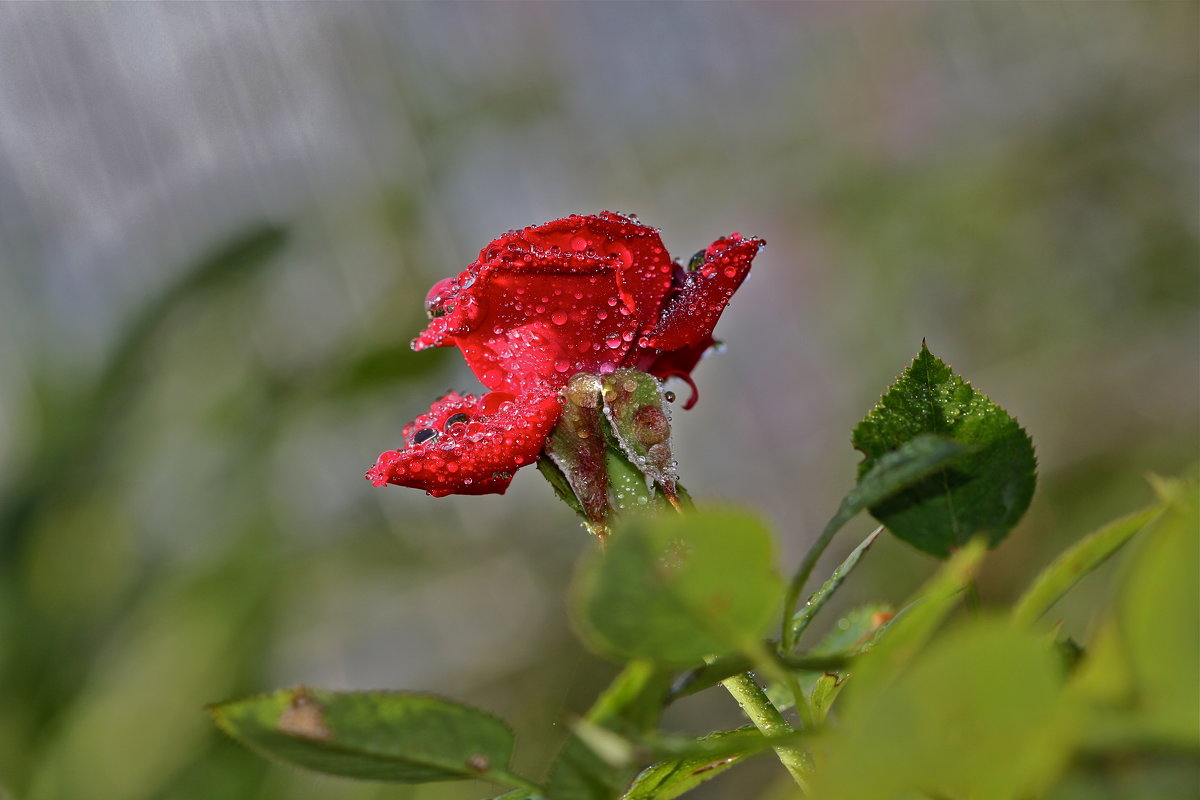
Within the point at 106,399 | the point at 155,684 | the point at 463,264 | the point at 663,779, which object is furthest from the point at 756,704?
the point at 463,264

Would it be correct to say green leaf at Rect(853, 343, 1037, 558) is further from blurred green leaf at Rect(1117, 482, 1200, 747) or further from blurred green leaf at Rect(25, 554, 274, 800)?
blurred green leaf at Rect(25, 554, 274, 800)

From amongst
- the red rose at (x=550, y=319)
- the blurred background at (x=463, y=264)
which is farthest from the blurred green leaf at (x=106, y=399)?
the red rose at (x=550, y=319)

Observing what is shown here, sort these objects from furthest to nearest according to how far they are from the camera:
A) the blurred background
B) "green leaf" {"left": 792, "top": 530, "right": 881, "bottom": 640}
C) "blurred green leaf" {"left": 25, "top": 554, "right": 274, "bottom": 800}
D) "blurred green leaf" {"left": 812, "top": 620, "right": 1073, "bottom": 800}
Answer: the blurred background → "blurred green leaf" {"left": 25, "top": 554, "right": 274, "bottom": 800} → "green leaf" {"left": 792, "top": 530, "right": 881, "bottom": 640} → "blurred green leaf" {"left": 812, "top": 620, "right": 1073, "bottom": 800}

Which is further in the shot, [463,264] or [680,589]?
[463,264]

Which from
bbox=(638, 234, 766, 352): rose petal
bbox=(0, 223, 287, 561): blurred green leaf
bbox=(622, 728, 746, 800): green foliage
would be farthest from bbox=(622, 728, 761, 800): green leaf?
bbox=(0, 223, 287, 561): blurred green leaf

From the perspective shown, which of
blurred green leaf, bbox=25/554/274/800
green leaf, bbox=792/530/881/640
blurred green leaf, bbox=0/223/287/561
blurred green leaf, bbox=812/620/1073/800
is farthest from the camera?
blurred green leaf, bbox=0/223/287/561

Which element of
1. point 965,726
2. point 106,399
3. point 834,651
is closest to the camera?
point 965,726

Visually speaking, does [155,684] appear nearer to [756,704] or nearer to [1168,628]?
[756,704]

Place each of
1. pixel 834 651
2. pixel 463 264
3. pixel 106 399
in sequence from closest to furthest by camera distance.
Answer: pixel 834 651
pixel 106 399
pixel 463 264
